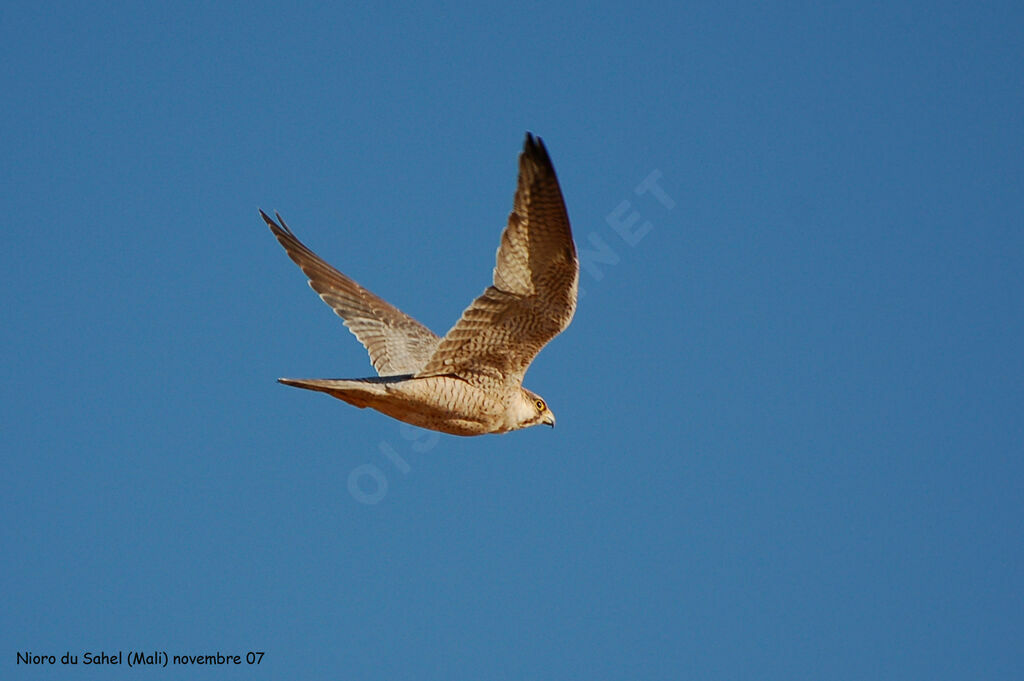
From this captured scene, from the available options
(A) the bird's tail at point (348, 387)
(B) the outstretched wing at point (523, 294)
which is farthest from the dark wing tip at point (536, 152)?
(A) the bird's tail at point (348, 387)

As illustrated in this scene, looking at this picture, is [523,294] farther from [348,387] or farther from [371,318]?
[371,318]

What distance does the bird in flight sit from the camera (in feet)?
26.4

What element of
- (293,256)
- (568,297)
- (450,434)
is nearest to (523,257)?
(568,297)

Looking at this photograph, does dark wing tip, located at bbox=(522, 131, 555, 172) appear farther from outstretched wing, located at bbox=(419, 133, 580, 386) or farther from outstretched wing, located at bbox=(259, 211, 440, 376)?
outstretched wing, located at bbox=(259, 211, 440, 376)

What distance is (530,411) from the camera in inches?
393

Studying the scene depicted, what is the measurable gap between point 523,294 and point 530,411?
5.34ft

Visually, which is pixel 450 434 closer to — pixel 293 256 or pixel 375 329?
pixel 375 329

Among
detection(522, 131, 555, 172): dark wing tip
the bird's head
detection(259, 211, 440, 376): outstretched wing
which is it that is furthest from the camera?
detection(259, 211, 440, 376): outstretched wing

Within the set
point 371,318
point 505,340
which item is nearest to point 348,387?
point 505,340

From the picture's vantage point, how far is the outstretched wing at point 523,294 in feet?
26.1

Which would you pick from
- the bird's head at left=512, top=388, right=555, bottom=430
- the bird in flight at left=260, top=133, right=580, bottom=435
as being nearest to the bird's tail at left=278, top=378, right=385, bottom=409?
the bird in flight at left=260, top=133, right=580, bottom=435

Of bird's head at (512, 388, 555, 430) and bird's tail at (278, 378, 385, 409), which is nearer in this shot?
bird's tail at (278, 378, 385, 409)

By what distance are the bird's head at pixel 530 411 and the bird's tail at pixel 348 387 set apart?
1.22m

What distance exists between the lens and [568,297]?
8656mm
